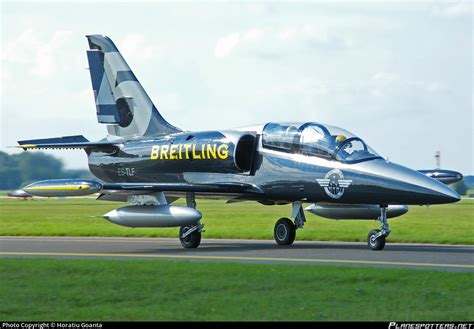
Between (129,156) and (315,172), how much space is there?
23.0 feet

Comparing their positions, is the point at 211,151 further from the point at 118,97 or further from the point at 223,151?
the point at 118,97

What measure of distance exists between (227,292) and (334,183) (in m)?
8.87

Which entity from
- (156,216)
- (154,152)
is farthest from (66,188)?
(154,152)

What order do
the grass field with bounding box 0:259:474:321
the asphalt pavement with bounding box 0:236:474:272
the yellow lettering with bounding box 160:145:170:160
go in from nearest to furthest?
the grass field with bounding box 0:259:474:321, the asphalt pavement with bounding box 0:236:474:272, the yellow lettering with bounding box 160:145:170:160

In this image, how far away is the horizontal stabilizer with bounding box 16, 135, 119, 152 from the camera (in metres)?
27.4

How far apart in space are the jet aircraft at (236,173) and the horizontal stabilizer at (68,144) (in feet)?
0.10

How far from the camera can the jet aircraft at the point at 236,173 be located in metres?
21.6

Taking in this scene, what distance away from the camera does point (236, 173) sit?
24.4 meters

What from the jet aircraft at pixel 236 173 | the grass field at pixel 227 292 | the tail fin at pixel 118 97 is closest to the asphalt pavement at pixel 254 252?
the jet aircraft at pixel 236 173

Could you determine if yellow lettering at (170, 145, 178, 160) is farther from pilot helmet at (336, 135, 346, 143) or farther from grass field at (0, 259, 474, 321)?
grass field at (0, 259, 474, 321)

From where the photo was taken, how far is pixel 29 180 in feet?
161

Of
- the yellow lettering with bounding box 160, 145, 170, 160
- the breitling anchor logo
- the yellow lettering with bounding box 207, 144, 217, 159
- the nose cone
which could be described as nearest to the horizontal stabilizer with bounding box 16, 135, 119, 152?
the yellow lettering with bounding box 160, 145, 170, 160

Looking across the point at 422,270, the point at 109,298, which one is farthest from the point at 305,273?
the point at 109,298

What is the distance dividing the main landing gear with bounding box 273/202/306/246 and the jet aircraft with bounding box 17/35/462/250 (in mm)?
26
